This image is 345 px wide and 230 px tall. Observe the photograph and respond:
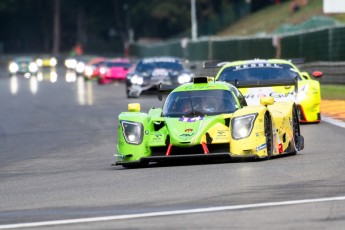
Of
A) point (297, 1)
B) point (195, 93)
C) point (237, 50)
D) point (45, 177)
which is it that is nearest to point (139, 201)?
point (45, 177)

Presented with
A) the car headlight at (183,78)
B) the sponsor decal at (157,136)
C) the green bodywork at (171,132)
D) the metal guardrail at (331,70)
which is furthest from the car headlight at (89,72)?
the sponsor decal at (157,136)

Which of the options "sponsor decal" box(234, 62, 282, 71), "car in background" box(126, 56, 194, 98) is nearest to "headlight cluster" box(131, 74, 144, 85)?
"car in background" box(126, 56, 194, 98)

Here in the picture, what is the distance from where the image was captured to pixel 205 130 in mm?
16031

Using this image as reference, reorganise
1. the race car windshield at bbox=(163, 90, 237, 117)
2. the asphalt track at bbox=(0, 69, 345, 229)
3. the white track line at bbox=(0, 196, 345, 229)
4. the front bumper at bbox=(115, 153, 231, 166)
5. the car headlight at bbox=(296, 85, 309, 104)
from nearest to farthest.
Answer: the asphalt track at bbox=(0, 69, 345, 229) → the white track line at bbox=(0, 196, 345, 229) → the front bumper at bbox=(115, 153, 231, 166) → the race car windshield at bbox=(163, 90, 237, 117) → the car headlight at bbox=(296, 85, 309, 104)

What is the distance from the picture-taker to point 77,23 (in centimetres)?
17400

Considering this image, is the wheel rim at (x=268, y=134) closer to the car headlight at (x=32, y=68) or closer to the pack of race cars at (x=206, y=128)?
the pack of race cars at (x=206, y=128)

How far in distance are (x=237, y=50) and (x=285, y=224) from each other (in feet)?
165

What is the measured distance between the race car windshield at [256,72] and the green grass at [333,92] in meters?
8.90

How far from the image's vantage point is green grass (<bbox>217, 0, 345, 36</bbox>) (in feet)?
238

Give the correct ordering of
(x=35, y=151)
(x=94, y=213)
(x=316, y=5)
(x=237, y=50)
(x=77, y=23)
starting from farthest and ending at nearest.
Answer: (x=77, y=23)
(x=316, y=5)
(x=237, y=50)
(x=35, y=151)
(x=94, y=213)

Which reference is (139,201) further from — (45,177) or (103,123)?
(103,123)

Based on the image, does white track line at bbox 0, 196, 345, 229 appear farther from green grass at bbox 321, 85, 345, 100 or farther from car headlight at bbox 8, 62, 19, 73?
car headlight at bbox 8, 62, 19, 73

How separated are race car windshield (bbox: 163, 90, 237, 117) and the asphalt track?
885 millimetres

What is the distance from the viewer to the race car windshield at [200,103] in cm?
1689
